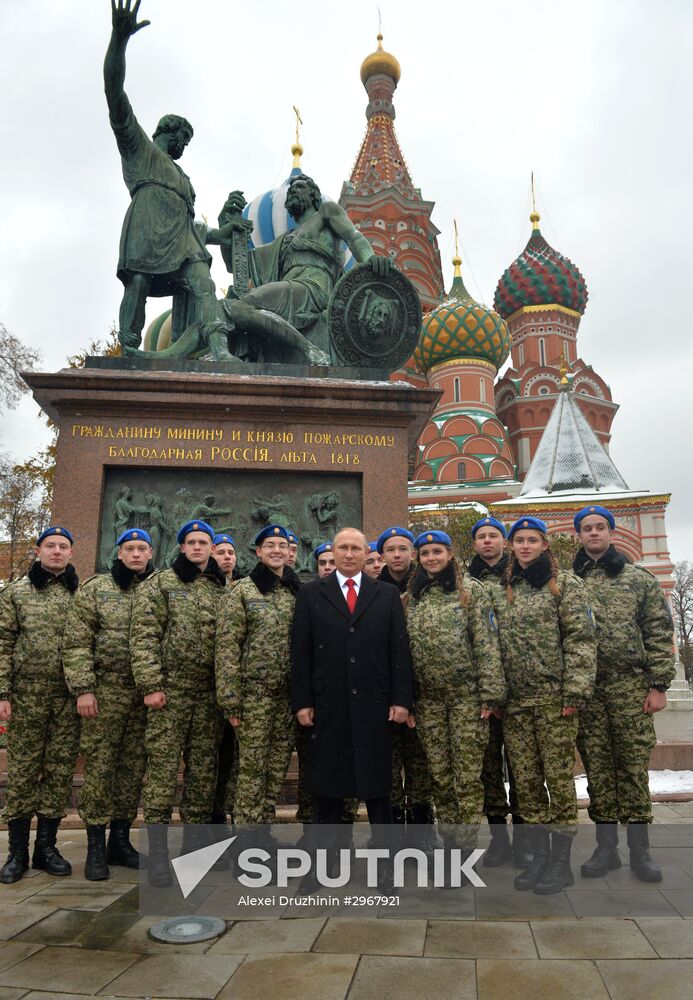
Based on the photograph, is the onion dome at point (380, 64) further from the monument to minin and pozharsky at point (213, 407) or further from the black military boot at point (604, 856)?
the black military boot at point (604, 856)

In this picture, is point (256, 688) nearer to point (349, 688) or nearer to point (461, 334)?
point (349, 688)

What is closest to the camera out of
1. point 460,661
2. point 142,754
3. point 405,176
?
point 460,661

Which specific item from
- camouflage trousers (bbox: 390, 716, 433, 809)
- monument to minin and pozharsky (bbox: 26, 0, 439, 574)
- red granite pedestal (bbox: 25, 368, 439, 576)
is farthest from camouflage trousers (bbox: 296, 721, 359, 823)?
red granite pedestal (bbox: 25, 368, 439, 576)

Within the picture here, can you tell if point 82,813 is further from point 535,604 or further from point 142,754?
point 535,604

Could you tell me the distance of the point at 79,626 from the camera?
3922mm

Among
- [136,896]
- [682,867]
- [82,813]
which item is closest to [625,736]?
[682,867]

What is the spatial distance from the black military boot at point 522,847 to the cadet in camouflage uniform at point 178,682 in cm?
158

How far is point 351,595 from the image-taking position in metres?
3.80

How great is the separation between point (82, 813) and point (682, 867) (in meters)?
3.03

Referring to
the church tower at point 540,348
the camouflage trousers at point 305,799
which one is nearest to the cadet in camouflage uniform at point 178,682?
the camouflage trousers at point 305,799

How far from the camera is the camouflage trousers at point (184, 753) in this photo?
3.80 metres

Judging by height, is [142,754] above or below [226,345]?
below

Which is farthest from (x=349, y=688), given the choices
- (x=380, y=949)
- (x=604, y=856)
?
(x=604, y=856)

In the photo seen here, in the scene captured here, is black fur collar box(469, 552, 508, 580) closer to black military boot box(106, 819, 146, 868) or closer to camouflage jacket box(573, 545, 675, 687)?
camouflage jacket box(573, 545, 675, 687)
